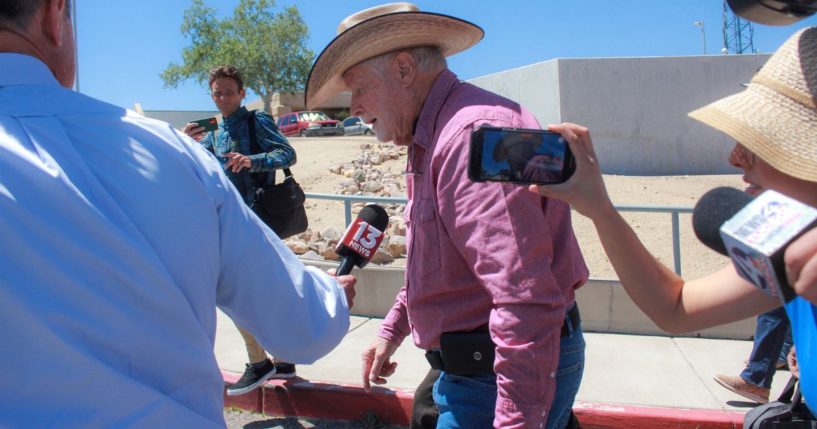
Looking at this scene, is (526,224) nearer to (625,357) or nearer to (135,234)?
(135,234)

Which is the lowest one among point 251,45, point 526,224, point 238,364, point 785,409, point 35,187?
point 238,364

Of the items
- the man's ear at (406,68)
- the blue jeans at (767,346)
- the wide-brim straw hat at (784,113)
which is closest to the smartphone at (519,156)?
the wide-brim straw hat at (784,113)

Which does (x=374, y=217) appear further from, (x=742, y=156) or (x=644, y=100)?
(x=644, y=100)

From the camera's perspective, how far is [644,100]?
53.2ft

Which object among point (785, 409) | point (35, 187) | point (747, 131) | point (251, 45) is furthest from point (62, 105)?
point (251, 45)

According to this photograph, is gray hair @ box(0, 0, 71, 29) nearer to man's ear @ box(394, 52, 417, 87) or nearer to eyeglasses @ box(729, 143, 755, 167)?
man's ear @ box(394, 52, 417, 87)

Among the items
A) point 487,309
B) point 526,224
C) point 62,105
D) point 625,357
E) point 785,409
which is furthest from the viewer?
point 625,357

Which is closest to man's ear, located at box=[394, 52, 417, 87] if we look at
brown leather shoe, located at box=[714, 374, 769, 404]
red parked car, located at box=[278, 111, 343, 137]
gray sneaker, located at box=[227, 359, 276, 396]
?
gray sneaker, located at box=[227, 359, 276, 396]

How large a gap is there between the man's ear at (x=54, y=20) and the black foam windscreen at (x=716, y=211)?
1.27 meters

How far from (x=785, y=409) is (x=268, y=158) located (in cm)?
351

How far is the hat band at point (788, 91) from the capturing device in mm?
1268

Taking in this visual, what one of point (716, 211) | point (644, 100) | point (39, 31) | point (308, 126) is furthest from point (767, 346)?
point (308, 126)

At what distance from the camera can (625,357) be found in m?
5.53

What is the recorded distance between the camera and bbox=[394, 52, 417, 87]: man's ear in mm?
2479
